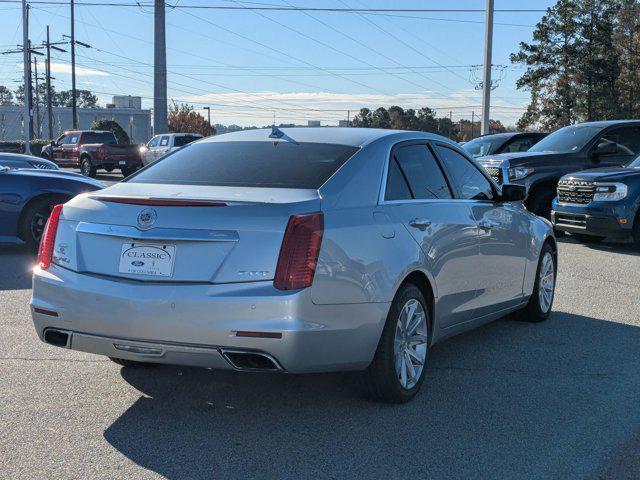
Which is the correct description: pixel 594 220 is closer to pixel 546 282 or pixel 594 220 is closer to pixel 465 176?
pixel 546 282

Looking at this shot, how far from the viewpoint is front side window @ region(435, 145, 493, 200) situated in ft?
19.0

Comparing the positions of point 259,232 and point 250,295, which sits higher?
point 259,232

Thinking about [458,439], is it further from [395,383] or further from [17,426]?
[17,426]

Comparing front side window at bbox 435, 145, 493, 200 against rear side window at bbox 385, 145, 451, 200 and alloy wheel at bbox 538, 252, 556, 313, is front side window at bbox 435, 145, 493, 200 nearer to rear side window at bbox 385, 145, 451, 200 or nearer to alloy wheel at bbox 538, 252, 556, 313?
rear side window at bbox 385, 145, 451, 200

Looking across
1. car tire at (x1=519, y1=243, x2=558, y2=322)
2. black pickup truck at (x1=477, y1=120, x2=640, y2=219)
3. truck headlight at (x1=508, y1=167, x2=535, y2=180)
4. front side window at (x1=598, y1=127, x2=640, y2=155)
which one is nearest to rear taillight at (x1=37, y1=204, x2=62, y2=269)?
car tire at (x1=519, y1=243, x2=558, y2=322)

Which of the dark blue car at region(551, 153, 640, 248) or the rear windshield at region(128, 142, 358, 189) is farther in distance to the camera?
the dark blue car at region(551, 153, 640, 248)

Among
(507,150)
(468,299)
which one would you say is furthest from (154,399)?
(507,150)

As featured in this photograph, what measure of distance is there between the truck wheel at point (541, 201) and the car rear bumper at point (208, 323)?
1060cm

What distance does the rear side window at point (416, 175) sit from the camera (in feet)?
16.4

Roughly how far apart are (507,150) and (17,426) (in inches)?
588

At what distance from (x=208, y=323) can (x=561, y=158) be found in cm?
1174

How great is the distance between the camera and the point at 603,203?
11.8 metres

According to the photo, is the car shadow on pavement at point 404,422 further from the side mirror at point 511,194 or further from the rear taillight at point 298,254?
the side mirror at point 511,194

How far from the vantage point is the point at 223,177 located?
4766 millimetres
